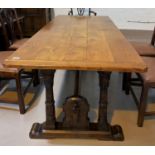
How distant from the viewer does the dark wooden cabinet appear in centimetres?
383

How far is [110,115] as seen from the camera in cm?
209

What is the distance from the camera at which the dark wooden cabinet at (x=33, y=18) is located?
12.6 feet

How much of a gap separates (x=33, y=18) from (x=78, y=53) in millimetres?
2746

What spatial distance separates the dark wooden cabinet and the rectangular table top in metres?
1.94

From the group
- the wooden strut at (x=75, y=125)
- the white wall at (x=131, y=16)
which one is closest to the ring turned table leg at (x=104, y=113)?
the wooden strut at (x=75, y=125)

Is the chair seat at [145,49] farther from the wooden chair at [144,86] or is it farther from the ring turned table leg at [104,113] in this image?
the ring turned table leg at [104,113]

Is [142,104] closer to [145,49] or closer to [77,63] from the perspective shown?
[77,63]

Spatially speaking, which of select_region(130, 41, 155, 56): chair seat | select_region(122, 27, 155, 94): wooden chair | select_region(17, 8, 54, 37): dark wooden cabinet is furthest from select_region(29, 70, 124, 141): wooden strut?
select_region(17, 8, 54, 37): dark wooden cabinet

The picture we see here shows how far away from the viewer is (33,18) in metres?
3.89

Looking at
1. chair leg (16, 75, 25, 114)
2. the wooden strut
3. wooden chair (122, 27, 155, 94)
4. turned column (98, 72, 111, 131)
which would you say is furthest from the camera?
wooden chair (122, 27, 155, 94)

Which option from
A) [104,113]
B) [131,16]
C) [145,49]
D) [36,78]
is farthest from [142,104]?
[131,16]

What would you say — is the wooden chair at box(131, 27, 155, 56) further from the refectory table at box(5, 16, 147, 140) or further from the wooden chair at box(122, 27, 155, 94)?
the refectory table at box(5, 16, 147, 140)
